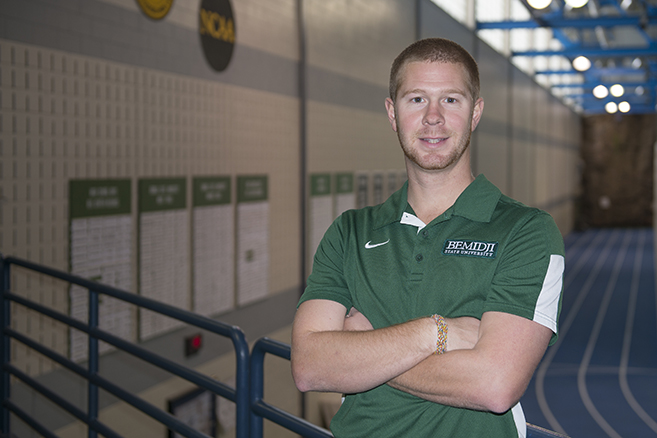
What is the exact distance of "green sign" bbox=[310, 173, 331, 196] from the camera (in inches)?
220

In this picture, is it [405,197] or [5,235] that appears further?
[5,235]

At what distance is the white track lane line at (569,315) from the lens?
6742 mm

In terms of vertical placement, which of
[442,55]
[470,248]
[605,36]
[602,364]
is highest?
[605,36]

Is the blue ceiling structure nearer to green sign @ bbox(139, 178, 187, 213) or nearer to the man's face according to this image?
green sign @ bbox(139, 178, 187, 213)

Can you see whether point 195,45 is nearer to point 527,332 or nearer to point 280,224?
point 280,224

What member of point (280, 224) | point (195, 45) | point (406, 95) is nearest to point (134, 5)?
point (195, 45)

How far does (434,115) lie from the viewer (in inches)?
61.6

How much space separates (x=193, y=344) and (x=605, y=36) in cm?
1382

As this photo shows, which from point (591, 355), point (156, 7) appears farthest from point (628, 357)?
point (156, 7)

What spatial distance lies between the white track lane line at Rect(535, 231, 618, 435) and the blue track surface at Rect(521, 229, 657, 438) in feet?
0.04

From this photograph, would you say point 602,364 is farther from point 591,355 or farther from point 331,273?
point 331,273

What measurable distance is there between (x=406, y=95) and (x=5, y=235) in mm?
2298

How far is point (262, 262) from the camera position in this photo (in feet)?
16.2

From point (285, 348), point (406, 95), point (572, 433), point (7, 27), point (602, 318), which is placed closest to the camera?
point (406, 95)
